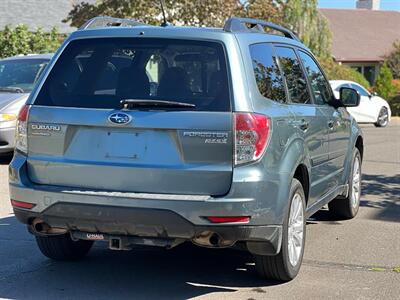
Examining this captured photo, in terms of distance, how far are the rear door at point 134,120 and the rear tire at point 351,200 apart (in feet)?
11.0

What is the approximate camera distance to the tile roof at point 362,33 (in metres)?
42.1

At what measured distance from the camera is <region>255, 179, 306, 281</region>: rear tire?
5.36 m

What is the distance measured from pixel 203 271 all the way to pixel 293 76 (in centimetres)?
191

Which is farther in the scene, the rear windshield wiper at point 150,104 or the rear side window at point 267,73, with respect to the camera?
the rear side window at point 267,73

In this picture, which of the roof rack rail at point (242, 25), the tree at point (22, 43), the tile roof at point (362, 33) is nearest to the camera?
the roof rack rail at point (242, 25)

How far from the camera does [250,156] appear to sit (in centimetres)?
484

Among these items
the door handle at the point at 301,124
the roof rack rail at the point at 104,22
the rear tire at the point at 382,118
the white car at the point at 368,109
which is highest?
the roof rack rail at the point at 104,22

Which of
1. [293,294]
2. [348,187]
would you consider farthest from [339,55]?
[293,294]

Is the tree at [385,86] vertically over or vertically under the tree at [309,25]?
under

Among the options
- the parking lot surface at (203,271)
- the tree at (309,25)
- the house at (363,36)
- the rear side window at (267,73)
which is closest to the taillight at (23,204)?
the parking lot surface at (203,271)

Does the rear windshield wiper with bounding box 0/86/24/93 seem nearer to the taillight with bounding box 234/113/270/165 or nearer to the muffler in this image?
the muffler

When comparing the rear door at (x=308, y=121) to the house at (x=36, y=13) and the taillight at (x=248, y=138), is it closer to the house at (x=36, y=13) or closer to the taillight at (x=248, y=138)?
the taillight at (x=248, y=138)

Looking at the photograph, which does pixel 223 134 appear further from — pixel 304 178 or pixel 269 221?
pixel 304 178

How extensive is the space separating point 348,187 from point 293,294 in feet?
8.73
